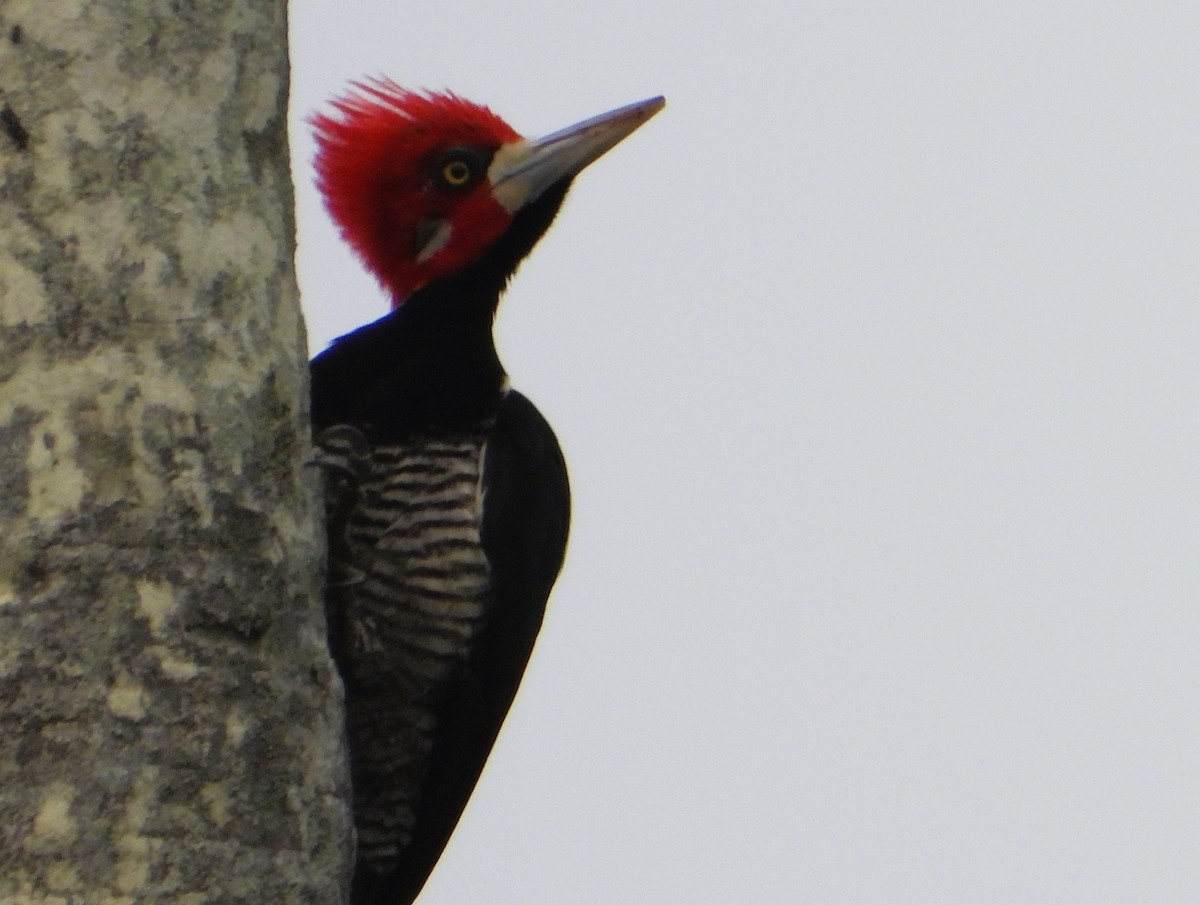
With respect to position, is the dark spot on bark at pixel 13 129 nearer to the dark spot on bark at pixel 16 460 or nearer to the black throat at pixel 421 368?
the dark spot on bark at pixel 16 460

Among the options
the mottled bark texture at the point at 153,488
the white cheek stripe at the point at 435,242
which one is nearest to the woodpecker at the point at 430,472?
the white cheek stripe at the point at 435,242

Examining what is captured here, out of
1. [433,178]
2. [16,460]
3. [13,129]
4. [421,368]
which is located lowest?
[16,460]

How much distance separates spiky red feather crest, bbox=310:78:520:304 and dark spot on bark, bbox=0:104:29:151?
5.80 ft

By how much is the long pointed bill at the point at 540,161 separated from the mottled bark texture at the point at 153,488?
153 cm

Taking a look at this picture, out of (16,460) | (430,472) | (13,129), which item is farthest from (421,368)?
(16,460)

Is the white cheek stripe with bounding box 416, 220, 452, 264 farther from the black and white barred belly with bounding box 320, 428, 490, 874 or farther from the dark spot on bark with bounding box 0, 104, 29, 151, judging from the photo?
the dark spot on bark with bounding box 0, 104, 29, 151

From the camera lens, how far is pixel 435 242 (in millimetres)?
4074

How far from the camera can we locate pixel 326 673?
2369mm

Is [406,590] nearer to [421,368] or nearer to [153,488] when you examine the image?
[421,368]

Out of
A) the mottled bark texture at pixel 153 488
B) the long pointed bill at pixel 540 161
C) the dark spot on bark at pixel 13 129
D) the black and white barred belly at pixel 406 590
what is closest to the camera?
the mottled bark texture at pixel 153 488

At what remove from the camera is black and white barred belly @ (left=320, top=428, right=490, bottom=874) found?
3574 millimetres

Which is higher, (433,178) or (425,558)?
Answer: (433,178)

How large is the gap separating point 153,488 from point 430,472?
145cm

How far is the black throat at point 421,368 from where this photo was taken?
367 centimetres
